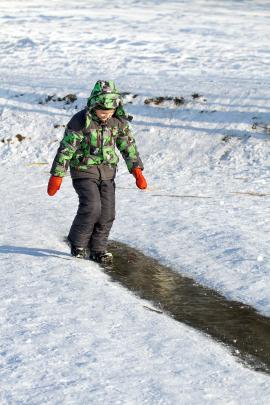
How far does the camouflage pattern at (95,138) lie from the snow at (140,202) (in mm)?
1014

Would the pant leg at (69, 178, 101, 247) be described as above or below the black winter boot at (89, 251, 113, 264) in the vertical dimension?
above

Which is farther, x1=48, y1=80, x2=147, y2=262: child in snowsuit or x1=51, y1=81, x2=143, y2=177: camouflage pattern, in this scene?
x1=48, y1=80, x2=147, y2=262: child in snowsuit

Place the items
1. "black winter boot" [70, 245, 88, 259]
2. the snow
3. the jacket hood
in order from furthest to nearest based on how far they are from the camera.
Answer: "black winter boot" [70, 245, 88, 259] < the jacket hood < the snow

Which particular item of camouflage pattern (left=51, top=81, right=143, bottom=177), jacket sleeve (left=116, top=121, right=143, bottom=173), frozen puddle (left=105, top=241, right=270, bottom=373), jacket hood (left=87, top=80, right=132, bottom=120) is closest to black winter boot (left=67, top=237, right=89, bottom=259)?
frozen puddle (left=105, top=241, right=270, bottom=373)

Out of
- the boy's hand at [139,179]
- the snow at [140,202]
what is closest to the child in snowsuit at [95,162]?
the boy's hand at [139,179]

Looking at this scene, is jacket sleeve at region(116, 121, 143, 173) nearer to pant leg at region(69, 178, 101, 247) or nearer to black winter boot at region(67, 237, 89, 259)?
pant leg at region(69, 178, 101, 247)

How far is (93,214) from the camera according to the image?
7.78 m

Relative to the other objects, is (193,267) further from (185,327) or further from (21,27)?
(21,27)

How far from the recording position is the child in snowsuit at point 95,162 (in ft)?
24.8

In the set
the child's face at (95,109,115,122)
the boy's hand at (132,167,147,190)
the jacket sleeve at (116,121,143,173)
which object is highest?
the child's face at (95,109,115,122)

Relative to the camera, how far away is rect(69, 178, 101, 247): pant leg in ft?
25.4

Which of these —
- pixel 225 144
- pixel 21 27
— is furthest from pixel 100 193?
pixel 21 27

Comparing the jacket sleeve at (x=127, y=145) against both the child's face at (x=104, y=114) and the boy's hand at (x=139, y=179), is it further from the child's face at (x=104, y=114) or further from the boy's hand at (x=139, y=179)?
the child's face at (x=104, y=114)

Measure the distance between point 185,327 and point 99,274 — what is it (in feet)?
5.02
